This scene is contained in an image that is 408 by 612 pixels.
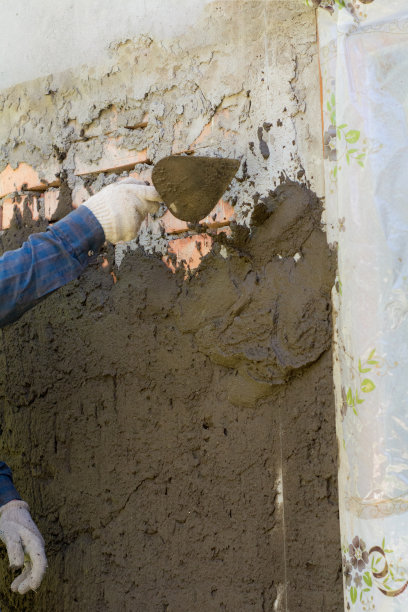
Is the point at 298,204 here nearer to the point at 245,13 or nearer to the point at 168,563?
the point at 245,13

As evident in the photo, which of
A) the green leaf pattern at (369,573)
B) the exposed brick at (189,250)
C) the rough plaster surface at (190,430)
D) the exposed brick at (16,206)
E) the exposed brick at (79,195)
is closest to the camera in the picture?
the green leaf pattern at (369,573)

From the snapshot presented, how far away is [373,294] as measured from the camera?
1420 mm

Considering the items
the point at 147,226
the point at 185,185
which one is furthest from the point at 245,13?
the point at 147,226

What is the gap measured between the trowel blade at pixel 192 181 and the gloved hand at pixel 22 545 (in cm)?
88

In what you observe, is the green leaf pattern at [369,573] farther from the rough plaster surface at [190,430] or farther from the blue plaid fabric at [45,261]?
the blue plaid fabric at [45,261]

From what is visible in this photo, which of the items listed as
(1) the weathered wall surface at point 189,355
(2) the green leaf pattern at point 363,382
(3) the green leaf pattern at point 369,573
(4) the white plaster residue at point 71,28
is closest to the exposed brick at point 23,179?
(1) the weathered wall surface at point 189,355

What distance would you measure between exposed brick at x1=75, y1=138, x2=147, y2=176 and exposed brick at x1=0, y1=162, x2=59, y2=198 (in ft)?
0.35

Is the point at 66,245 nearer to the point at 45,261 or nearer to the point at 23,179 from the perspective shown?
the point at 45,261

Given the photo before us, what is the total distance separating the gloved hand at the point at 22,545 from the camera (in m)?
1.79

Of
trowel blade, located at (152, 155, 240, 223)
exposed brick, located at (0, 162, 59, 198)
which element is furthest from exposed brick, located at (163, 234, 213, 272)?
exposed brick, located at (0, 162, 59, 198)

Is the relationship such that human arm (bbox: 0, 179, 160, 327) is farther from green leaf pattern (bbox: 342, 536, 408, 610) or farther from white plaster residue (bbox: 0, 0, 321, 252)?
green leaf pattern (bbox: 342, 536, 408, 610)

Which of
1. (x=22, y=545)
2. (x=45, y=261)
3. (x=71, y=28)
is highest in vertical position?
(x=71, y=28)

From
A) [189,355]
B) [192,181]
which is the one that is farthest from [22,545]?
[192,181]

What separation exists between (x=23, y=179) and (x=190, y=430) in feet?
3.09
